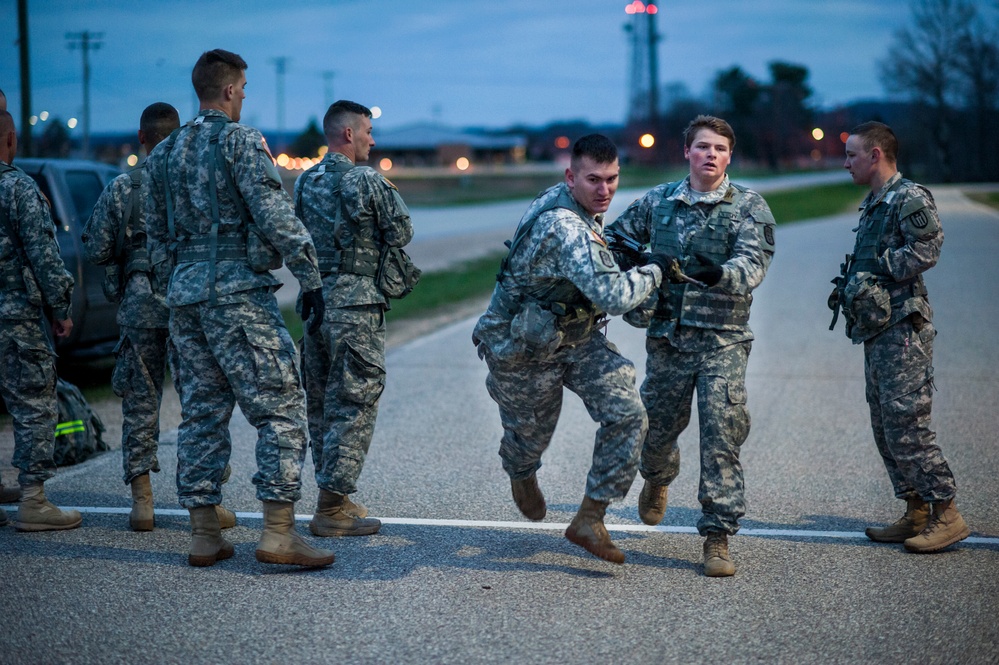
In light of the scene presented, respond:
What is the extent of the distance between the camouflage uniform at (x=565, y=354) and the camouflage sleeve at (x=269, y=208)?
0.86m

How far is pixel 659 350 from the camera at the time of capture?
5496 mm

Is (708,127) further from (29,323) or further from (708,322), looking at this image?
(29,323)

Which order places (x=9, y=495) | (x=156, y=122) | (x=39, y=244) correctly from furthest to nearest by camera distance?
(x=9, y=495), (x=156, y=122), (x=39, y=244)

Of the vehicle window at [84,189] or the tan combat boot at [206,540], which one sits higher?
the vehicle window at [84,189]

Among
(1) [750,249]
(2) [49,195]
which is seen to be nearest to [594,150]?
(1) [750,249]

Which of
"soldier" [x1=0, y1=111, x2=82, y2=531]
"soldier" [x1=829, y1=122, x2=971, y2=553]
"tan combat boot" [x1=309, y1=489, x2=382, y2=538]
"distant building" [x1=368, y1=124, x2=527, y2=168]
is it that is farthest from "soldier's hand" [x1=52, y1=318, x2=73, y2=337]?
"distant building" [x1=368, y1=124, x2=527, y2=168]

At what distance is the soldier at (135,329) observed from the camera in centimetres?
591

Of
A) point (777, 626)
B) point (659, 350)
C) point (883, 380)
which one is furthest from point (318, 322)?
point (883, 380)

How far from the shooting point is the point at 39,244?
585 centimetres

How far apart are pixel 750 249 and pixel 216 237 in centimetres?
252

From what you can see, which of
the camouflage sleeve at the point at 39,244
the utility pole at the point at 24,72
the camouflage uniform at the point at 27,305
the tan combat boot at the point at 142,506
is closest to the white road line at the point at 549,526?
the tan combat boot at the point at 142,506

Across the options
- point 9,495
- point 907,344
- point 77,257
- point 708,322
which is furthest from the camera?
point 77,257

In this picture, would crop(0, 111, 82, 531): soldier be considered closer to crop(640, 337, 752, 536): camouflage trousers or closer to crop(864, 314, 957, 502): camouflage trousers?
crop(640, 337, 752, 536): camouflage trousers

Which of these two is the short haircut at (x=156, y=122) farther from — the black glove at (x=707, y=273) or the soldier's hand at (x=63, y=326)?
the black glove at (x=707, y=273)
